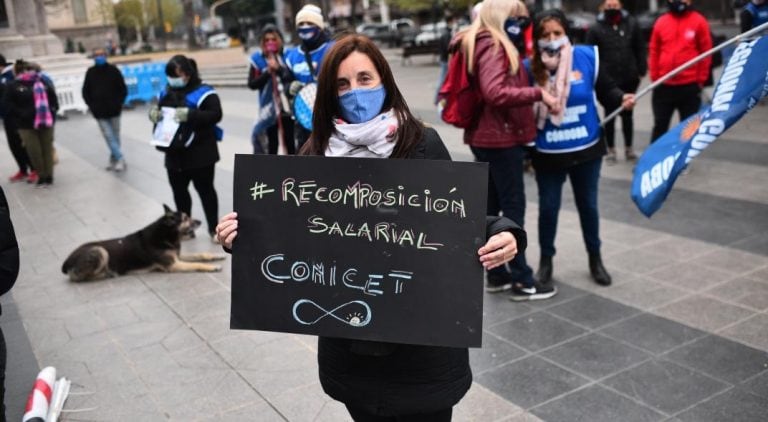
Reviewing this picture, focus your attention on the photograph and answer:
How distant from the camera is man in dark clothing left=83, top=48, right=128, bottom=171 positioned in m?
11.2

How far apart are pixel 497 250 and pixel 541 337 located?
103 inches

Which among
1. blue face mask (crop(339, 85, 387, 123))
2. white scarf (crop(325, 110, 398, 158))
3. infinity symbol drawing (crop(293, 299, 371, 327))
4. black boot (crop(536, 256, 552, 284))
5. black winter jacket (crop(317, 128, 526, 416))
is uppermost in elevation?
blue face mask (crop(339, 85, 387, 123))

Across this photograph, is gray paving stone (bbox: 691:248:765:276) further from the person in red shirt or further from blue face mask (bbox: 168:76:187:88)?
blue face mask (bbox: 168:76:187:88)

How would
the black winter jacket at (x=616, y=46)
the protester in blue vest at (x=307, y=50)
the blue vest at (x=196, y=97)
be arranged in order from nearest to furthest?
the protester in blue vest at (x=307, y=50), the blue vest at (x=196, y=97), the black winter jacket at (x=616, y=46)

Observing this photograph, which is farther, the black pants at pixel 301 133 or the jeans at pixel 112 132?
the jeans at pixel 112 132

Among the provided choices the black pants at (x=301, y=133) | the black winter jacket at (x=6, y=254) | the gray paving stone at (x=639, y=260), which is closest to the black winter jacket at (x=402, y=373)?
the black winter jacket at (x=6, y=254)

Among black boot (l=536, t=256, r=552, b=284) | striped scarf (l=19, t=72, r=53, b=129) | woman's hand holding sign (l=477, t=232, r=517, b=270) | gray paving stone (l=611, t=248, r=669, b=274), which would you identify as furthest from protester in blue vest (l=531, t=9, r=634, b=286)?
striped scarf (l=19, t=72, r=53, b=129)

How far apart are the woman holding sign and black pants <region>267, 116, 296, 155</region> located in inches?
211

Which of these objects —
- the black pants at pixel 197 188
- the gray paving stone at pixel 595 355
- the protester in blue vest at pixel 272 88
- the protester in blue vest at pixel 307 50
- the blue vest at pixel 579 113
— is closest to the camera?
the gray paving stone at pixel 595 355

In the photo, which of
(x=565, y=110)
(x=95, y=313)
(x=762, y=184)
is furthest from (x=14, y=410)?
(x=762, y=184)

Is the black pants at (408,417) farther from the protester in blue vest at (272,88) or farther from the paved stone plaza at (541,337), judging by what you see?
the protester in blue vest at (272,88)

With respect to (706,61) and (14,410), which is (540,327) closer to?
(14,410)

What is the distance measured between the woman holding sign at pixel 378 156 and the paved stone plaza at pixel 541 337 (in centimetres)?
153

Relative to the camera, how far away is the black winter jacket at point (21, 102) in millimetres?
10320
